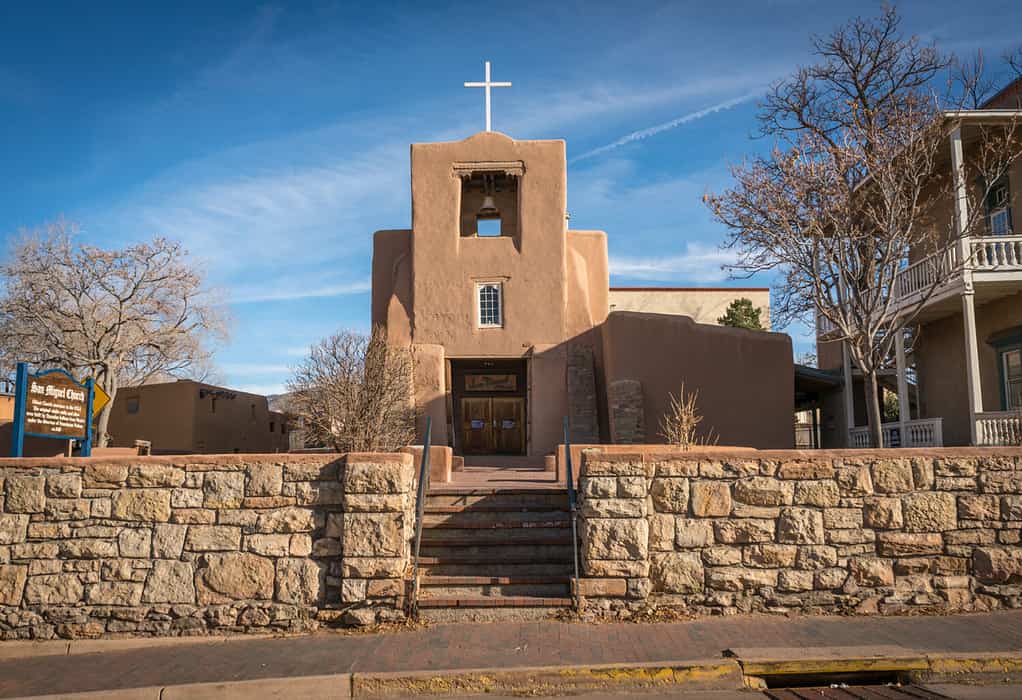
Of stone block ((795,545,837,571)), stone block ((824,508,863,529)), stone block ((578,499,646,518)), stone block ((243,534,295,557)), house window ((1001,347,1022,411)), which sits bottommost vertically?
stone block ((795,545,837,571))

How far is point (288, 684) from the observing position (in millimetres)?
6215

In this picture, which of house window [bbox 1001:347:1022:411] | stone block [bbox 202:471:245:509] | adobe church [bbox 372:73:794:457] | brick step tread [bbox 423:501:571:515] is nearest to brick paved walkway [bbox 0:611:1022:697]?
stone block [bbox 202:471:245:509]

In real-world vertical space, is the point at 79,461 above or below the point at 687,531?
above

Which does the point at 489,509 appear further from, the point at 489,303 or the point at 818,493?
the point at 489,303

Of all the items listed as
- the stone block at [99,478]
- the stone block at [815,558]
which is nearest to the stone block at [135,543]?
the stone block at [99,478]

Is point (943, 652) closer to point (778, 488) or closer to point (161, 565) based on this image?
point (778, 488)

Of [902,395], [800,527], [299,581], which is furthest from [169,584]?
[902,395]

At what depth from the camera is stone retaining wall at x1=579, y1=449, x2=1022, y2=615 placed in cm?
790

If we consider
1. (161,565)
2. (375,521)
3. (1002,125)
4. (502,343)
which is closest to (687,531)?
(375,521)

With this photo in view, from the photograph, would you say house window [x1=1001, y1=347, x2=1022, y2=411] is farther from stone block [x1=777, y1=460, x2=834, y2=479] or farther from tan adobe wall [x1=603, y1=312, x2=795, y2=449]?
stone block [x1=777, y1=460, x2=834, y2=479]

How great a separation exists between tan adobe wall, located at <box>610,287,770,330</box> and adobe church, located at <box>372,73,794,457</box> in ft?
45.7

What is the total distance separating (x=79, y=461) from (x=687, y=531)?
6040mm

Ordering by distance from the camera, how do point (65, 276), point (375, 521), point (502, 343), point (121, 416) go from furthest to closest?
1. point (121, 416)
2. point (65, 276)
3. point (502, 343)
4. point (375, 521)

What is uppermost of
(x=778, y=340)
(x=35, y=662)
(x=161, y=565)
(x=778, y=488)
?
(x=778, y=340)
